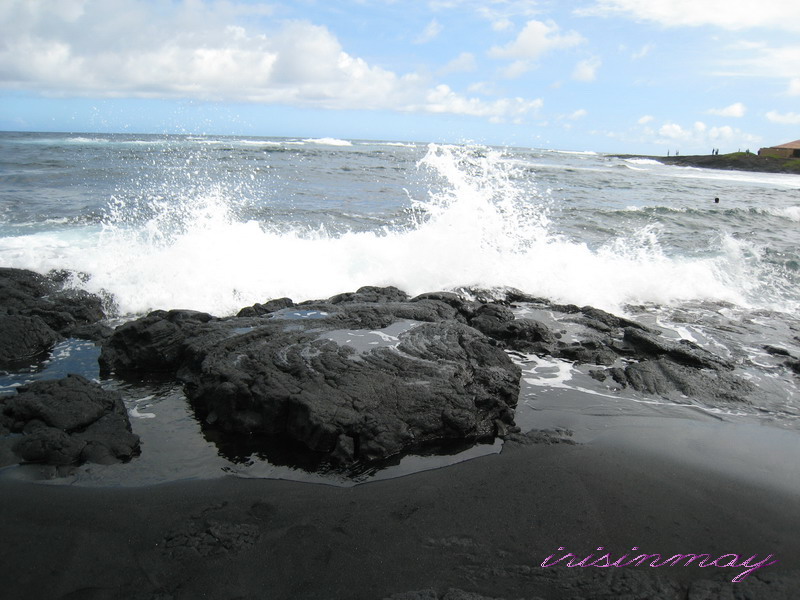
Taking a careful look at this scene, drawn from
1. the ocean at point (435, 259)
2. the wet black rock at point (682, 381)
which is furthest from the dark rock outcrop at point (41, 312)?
the wet black rock at point (682, 381)

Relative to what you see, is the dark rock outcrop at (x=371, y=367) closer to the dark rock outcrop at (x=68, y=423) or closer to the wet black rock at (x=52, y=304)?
the dark rock outcrop at (x=68, y=423)

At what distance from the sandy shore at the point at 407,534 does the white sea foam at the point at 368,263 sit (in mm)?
4521

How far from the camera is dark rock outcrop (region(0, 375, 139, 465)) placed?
3586 mm

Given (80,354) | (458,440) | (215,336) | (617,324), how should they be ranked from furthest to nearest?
(617,324) < (80,354) < (215,336) < (458,440)

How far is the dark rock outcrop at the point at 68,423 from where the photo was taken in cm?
359

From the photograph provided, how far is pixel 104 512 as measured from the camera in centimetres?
314

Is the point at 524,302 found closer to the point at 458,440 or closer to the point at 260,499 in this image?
the point at 458,440

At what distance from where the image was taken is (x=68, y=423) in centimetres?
380

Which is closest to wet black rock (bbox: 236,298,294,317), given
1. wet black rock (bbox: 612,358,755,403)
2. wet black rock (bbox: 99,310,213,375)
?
wet black rock (bbox: 99,310,213,375)

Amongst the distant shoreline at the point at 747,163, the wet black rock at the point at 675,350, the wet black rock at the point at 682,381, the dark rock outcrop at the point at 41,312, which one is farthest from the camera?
the distant shoreline at the point at 747,163

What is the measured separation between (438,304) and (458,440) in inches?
101

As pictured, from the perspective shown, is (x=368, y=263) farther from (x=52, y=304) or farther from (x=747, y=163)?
(x=747, y=163)

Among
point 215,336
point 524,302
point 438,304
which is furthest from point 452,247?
point 215,336

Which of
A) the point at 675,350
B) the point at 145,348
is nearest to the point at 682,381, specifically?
the point at 675,350
